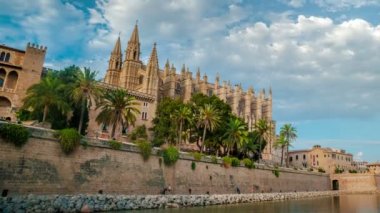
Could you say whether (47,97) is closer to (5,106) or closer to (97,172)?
(97,172)

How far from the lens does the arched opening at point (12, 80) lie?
139 ft

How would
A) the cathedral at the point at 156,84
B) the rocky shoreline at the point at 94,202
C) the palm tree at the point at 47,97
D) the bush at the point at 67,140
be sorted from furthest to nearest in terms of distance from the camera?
1. the cathedral at the point at 156,84
2. the palm tree at the point at 47,97
3. the bush at the point at 67,140
4. the rocky shoreline at the point at 94,202

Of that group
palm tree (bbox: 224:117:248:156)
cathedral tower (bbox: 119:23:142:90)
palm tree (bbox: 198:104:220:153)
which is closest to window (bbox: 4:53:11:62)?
palm tree (bbox: 198:104:220:153)

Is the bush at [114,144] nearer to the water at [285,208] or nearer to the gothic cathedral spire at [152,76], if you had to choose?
the water at [285,208]

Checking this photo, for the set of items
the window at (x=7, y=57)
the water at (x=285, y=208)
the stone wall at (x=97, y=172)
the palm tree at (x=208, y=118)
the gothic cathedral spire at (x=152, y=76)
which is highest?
the gothic cathedral spire at (x=152, y=76)

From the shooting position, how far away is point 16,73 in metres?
42.6

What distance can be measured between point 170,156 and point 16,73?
25.7m

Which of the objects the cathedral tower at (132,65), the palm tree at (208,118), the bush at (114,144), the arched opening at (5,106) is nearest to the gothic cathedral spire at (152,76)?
the cathedral tower at (132,65)

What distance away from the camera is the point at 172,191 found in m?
30.2

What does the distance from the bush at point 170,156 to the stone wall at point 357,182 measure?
47.9 metres

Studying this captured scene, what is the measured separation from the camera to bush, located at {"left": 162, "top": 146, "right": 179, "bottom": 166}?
30.3 meters

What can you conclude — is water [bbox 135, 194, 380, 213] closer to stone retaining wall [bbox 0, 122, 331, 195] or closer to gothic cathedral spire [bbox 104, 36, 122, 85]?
stone retaining wall [bbox 0, 122, 331, 195]

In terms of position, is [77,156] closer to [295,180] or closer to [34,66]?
[34,66]

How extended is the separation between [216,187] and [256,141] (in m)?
25.7
